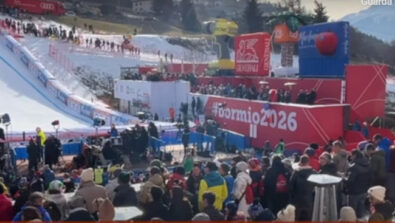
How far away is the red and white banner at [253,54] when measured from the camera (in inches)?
931

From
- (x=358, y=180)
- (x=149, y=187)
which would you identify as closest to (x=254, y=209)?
(x=149, y=187)

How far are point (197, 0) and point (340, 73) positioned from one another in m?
112

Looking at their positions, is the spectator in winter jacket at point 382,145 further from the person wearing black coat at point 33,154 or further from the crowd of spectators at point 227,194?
the person wearing black coat at point 33,154

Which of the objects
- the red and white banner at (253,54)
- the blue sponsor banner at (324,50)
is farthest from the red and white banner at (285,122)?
the red and white banner at (253,54)

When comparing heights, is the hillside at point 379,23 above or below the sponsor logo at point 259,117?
above

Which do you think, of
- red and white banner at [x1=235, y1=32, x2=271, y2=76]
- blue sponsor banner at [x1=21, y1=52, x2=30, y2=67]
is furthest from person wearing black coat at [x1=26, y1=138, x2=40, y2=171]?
blue sponsor banner at [x1=21, y1=52, x2=30, y2=67]

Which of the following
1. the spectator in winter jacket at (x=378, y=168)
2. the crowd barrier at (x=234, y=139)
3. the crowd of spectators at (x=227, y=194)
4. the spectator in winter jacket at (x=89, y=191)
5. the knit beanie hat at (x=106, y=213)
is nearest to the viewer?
the knit beanie hat at (x=106, y=213)

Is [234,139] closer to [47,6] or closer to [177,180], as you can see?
[177,180]

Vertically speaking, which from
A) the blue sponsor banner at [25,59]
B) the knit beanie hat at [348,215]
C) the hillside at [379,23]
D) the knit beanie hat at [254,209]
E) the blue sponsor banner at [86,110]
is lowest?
the blue sponsor banner at [86,110]

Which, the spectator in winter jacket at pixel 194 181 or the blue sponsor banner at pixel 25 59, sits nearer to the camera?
the spectator in winter jacket at pixel 194 181

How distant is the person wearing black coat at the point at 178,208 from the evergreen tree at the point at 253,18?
65852 mm

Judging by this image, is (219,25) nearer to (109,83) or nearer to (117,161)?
(109,83)

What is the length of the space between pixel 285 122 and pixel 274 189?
34.7ft

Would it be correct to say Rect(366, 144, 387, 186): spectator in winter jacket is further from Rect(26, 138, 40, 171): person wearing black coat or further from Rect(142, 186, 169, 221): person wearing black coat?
Rect(26, 138, 40, 171): person wearing black coat
